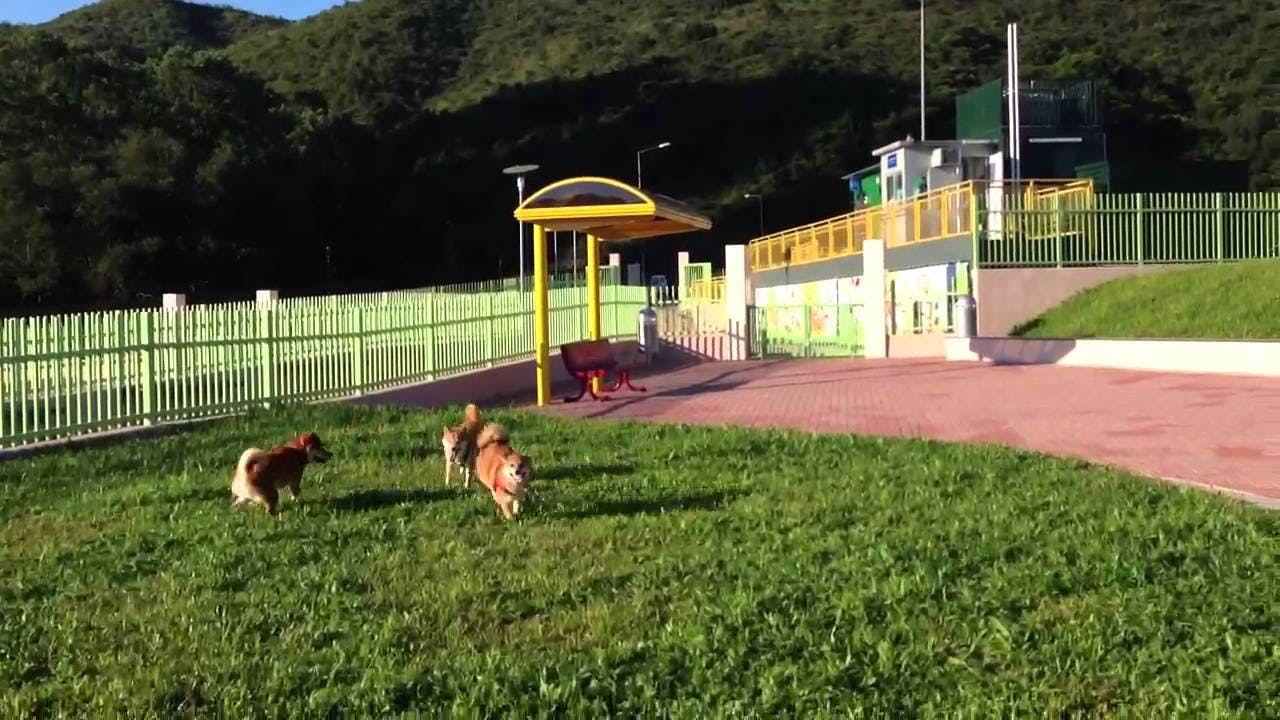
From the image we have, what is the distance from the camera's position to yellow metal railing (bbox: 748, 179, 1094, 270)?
22438 millimetres

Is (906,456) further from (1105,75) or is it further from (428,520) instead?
(1105,75)

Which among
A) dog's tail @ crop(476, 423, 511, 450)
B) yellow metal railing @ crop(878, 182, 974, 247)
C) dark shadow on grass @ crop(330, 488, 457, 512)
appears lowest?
dark shadow on grass @ crop(330, 488, 457, 512)

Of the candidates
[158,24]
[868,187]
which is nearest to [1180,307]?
[868,187]

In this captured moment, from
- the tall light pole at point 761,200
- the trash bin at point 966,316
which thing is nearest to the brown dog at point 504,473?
the trash bin at point 966,316

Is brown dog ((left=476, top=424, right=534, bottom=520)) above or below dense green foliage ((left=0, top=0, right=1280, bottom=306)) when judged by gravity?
below

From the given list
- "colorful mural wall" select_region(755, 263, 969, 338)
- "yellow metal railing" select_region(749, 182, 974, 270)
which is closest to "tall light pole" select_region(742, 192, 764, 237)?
"yellow metal railing" select_region(749, 182, 974, 270)

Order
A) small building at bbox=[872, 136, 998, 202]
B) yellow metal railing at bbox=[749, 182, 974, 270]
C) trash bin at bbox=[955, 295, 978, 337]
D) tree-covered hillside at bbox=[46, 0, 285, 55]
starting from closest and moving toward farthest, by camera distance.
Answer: trash bin at bbox=[955, 295, 978, 337], yellow metal railing at bbox=[749, 182, 974, 270], small building at bbox=[872, 136, 998, 202], tree-covered hillside at bbox=[46, 0, 285, 55]

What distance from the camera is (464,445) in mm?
8234

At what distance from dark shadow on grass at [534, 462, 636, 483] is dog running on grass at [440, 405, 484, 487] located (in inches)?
19.9

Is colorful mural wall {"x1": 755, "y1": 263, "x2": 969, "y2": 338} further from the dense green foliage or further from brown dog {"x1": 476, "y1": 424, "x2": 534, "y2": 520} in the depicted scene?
the dense green foliage

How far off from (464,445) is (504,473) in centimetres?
111

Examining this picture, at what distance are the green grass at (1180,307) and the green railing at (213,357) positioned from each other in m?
9.51

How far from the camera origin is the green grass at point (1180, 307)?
58.9ft

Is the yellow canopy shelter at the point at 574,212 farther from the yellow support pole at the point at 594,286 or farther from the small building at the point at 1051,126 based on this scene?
the small building at the point at 1051,126
